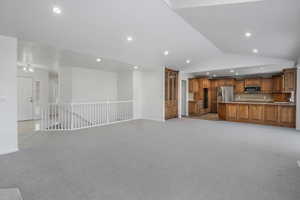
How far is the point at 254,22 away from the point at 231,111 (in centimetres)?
489

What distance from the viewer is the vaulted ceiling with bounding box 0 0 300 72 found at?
9.76 feet

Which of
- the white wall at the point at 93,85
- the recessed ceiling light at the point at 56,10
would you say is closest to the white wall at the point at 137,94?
the white wall at the point at 93,85

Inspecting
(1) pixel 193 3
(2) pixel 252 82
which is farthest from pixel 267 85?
(1) pixel 193 3

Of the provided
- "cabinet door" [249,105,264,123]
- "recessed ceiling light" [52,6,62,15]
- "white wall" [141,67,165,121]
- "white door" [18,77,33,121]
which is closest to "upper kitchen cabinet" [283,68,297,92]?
"cabinet door" [249,105,264,123]

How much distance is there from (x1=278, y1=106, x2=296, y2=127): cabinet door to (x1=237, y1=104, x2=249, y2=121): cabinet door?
1.13m

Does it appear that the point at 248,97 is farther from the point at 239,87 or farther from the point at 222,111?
the point at 222,111

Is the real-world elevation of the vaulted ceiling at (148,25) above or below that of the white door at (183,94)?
above

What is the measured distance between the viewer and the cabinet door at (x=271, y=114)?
6.55m

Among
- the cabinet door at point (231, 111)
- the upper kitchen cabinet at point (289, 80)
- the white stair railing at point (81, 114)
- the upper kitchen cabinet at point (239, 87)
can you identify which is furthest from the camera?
the upper kitchen cabinet at point (239, 87)

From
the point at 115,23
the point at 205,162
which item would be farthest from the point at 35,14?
the point at 205,162

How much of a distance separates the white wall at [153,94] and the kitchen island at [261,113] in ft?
9.95

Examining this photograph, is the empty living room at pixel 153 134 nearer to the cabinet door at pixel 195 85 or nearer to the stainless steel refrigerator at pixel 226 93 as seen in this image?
the stainless steel refrigerator at pixel 226 93

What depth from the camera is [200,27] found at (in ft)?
14.1

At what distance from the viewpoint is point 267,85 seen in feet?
28.0
